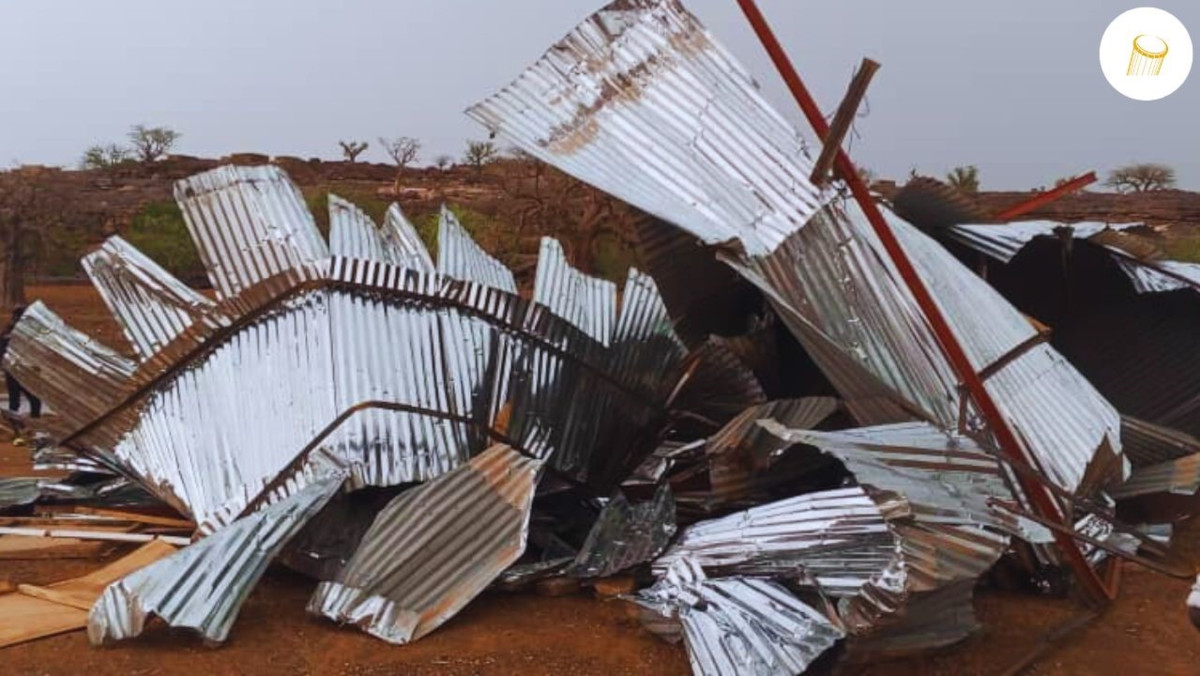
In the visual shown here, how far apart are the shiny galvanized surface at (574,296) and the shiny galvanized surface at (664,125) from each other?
100cm

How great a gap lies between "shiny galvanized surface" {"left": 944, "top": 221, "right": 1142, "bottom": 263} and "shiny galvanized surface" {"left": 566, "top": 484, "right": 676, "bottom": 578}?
8.82ft

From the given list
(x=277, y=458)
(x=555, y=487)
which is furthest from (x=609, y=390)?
(x=277, y=458)

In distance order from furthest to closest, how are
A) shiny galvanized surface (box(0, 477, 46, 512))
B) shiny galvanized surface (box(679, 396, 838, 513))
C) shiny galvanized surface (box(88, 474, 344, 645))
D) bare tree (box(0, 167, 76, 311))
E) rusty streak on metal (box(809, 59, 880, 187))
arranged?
bare tree (box(0, 167, 76, 311)), shiny galvanized surface (box(0, 477, 46, 512)), shiny galvanized surface (box(679, 396, 838, 513)), rusty streak on metal (box(809, 59, 880, 187)), shiny galvanized surface (box(88, 474, 344, 645))

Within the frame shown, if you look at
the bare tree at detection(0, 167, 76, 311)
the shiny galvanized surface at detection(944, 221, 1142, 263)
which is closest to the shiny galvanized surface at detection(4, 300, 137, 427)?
the shiny galvanized surface at detection(944, 221, 1142, 263)

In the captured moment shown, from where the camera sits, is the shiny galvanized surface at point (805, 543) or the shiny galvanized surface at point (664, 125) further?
the shiny galvanized surface at point (664, 125)

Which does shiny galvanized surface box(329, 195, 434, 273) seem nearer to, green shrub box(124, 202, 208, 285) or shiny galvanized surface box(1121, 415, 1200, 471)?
shiny galvanized surface box(1121, 415, 1200, 471)

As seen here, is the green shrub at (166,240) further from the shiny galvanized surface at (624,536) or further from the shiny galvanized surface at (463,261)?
the shiny galvanized surface at (624,536)

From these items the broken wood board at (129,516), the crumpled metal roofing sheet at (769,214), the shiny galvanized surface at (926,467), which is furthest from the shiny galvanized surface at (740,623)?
the broken wood board at (129,516)

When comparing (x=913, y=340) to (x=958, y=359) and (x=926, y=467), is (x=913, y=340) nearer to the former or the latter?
(x=958, y=359)

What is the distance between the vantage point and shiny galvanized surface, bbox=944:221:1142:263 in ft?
21.4

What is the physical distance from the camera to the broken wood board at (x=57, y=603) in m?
4.18

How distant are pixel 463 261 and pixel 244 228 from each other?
128cm

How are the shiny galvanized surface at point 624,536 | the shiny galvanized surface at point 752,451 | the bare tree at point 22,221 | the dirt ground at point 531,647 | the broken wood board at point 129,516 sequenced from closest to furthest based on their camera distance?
the dirt ground at point 531,647
the shiny galvanized surface at point 624,536
the shiny galvanized surface at point 752,451
the broken wood board at point 129,516
the bare tree at point 22,221

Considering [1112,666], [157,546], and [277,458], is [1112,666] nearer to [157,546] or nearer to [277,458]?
[277,458]
